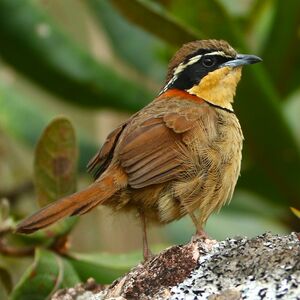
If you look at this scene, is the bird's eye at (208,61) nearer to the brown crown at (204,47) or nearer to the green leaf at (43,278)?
the brown crown at (204,47)

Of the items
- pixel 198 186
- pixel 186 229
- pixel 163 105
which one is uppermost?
pixel 163 105

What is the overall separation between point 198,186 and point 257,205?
257 centimetres

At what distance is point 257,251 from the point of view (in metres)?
3.59

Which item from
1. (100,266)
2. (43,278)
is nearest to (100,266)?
(100,266)

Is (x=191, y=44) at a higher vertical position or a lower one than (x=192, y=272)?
higher

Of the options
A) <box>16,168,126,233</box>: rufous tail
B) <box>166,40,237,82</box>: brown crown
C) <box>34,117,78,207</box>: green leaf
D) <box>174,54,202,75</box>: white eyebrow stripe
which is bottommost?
<box>16,168,126,233</box>: rufous tail

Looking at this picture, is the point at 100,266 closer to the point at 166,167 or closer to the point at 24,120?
the point at 166,167

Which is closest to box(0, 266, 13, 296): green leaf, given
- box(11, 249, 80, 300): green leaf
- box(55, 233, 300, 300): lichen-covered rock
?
box(11, 249, 80, 300): green leaf

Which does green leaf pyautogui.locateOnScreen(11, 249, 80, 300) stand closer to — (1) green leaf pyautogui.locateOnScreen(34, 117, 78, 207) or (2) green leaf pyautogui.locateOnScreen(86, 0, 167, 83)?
(1) green leaf pyautogui.locateOnScreen(34, 117, 78, 207)

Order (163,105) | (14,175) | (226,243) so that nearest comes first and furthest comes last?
(226,243)
(163,105)
(14,175)

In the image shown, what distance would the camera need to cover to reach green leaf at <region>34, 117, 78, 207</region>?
4.78m

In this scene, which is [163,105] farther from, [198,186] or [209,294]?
[209,294]

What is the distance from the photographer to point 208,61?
16.5 ft

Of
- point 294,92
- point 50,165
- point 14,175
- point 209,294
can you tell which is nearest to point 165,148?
point 50,165
